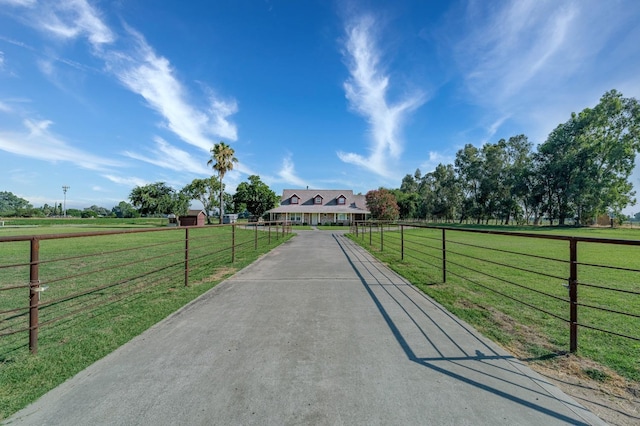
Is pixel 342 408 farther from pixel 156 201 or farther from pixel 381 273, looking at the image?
pixel 156 201

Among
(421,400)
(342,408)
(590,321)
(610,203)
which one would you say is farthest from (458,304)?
(610,203)

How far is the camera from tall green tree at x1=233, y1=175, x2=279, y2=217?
137 ft

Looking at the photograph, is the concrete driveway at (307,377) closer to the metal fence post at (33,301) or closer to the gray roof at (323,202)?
the metal fence post at (33,301)

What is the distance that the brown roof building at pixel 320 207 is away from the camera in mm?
41656

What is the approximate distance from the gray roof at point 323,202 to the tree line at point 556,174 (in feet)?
57.6

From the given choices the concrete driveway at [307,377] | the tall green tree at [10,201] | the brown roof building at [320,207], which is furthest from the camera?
the tall green tree at [10,201]

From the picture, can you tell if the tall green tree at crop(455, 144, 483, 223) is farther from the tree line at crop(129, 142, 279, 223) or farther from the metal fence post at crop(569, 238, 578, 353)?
the metal fence post at crop(569, 238, 578, 353)

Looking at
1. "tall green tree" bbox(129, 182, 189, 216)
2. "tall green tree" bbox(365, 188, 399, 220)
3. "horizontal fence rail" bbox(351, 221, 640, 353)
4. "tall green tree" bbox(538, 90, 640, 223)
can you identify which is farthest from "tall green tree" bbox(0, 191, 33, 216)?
→ "tall green tree" bbox(538, 90, 640, 223)

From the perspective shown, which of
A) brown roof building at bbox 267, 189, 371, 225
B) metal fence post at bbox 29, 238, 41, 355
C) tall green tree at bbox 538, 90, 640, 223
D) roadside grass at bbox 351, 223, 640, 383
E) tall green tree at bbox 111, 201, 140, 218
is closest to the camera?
metal fence post at bbox 29, 238, 41, 355

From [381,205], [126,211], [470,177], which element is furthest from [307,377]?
[126,211]

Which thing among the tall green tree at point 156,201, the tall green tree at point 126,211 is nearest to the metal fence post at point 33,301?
the tall green tree at point 156,201

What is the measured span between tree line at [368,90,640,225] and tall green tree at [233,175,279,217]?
99.8 feet

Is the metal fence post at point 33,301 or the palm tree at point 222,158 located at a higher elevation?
the palm tree at point 222,158

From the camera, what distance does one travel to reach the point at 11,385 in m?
2.11
